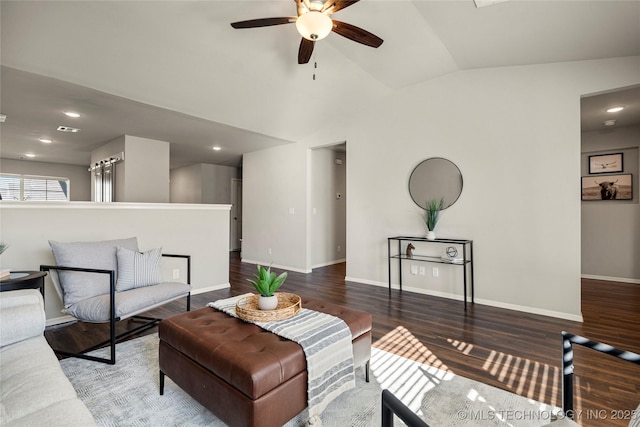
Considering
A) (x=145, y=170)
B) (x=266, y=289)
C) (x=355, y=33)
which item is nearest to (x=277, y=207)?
(x=145, y=170)

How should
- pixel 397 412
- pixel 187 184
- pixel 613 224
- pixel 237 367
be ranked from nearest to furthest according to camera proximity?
pixel 397 412 → pixel 237 367 → pixel 613 224 → pixel 187 184

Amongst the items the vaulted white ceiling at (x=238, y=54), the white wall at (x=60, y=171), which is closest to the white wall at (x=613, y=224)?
the vaulted white ceiling at (x=238, y=54)

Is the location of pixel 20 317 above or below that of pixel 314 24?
below

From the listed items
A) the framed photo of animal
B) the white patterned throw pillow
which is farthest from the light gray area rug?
the framed photo of animal

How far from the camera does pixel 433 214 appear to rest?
3.89 metres

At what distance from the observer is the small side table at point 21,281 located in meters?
2.01

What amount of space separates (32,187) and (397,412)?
10.2 metres

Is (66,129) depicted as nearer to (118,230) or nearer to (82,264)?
(118,230)

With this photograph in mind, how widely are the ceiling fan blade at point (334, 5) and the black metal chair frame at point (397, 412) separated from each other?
2352 millimetres

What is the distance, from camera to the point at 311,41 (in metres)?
2.49

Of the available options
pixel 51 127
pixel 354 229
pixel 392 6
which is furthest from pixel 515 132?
pixel 51 127

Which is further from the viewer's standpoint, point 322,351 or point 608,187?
point 608,187

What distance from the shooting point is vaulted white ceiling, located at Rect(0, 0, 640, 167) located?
241cm

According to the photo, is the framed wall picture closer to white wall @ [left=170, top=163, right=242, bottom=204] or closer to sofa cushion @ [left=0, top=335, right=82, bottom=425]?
sofa cushion @ [left=0, top=335, right=82, bottom=425]
